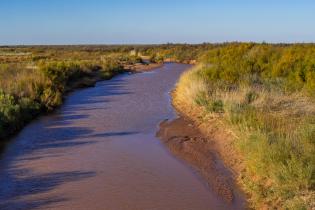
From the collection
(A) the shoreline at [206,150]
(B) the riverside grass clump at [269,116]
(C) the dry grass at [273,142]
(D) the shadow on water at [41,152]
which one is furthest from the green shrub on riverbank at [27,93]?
(C) the dry grass at [273,142]

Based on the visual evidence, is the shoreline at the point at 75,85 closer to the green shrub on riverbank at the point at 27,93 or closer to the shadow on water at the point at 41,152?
the green shrub on riverbank at the point at 27,93

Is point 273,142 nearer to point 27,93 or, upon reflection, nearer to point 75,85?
point 27,93

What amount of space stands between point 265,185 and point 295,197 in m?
1.12

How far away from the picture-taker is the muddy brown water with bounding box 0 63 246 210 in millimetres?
8484

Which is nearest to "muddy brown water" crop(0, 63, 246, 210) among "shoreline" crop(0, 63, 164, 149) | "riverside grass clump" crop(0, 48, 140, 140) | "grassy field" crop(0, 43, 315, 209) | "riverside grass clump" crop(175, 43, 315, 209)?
"shoreline" crop(0, 63, 164, 149)

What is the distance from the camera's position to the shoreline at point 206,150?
910cm

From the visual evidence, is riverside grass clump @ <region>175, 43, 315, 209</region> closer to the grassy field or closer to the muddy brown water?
the grassy field

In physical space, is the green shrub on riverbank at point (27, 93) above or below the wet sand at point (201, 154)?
above

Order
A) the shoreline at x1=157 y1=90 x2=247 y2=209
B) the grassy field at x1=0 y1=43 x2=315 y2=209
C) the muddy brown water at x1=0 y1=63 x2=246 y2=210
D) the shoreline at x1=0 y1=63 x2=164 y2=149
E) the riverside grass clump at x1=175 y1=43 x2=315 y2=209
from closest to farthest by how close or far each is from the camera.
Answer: the riverside grass clump at x1=175 y1=43 x2=315 y2=209, the grassy field at x1=0 y1=43 x2=315 y2=209, the muddy brown water at x1=0 y1=63 x2=246 y2=210, the shoreline at x1=157 y1=90 x2=247 y2=209, the shoreline at x1=0 y1=63 x2=164 y2=149

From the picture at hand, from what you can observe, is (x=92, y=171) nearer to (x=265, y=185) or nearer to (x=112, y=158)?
(x=112, y=158)

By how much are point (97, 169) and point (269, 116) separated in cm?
511

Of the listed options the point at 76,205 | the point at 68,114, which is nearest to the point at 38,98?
the point at 68,114

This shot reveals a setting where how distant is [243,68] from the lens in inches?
845

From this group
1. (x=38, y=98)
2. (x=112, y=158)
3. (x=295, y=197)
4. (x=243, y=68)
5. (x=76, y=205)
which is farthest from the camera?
(x=243, y=68)
